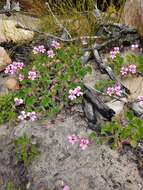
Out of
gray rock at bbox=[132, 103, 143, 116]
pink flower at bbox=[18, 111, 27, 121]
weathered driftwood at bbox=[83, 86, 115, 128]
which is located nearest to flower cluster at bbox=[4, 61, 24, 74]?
pink flower at bbox=[18, 111, 27, 121]

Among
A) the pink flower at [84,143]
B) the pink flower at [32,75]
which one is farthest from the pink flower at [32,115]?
the pink flower at [84,143]

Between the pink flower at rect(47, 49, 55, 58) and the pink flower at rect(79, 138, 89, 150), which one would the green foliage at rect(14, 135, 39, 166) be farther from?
the pink flower at rect(47, 49, 55, 58)

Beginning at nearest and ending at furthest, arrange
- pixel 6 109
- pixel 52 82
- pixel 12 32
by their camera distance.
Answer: pixel 6 109
pixel 52 82
pixel 12 32

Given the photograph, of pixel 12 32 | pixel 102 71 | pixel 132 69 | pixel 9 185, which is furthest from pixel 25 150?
pixel 12 32

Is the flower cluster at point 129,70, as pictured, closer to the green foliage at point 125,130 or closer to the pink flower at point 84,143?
the green foliage at point 125,130

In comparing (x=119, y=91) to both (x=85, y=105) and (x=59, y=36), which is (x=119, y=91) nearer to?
(x=85, y=105)

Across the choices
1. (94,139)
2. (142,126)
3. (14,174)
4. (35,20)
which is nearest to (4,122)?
(14,174)

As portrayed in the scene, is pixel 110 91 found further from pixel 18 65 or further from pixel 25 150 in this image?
pixel 18 65
